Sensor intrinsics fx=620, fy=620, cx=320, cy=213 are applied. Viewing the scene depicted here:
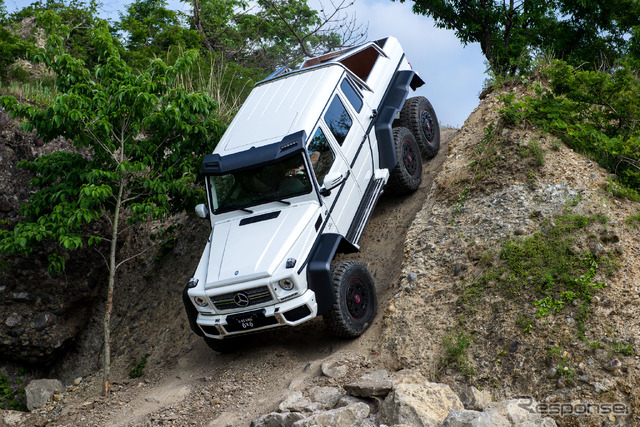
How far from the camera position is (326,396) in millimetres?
6297

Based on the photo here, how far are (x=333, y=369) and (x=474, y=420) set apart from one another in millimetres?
2205

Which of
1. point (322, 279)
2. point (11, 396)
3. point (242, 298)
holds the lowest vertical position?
point (11, 396)

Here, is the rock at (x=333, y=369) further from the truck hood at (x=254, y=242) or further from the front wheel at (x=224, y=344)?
the front wheel at (x=224, y=344)

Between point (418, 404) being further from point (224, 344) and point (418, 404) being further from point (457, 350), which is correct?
point (224, 344)

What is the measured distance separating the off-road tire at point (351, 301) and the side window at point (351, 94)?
8.46ft

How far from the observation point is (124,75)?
872cm

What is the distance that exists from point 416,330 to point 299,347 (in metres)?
1.56

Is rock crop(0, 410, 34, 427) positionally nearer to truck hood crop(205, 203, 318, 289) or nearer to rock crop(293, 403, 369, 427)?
truck hood crop(205, 203, 318, 289)

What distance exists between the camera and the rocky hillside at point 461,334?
5.80m

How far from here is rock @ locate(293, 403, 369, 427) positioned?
5.43 meters

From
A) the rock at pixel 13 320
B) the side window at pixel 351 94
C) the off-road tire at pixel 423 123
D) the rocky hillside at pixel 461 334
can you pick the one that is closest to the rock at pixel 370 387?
the rocky hillside at pixel 461 334

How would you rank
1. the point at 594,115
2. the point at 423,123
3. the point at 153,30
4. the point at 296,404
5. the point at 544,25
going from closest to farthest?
the point at 296,404
the point at 594,115
the point at 423,123
the point at 544,25
the point at 153,30

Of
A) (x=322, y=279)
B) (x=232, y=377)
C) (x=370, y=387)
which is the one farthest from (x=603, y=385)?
(x=232, y=377)

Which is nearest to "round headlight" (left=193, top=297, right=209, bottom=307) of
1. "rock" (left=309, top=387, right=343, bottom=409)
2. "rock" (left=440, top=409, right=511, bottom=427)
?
"rock" (left=309, top=387, right=343, bottom=409)
